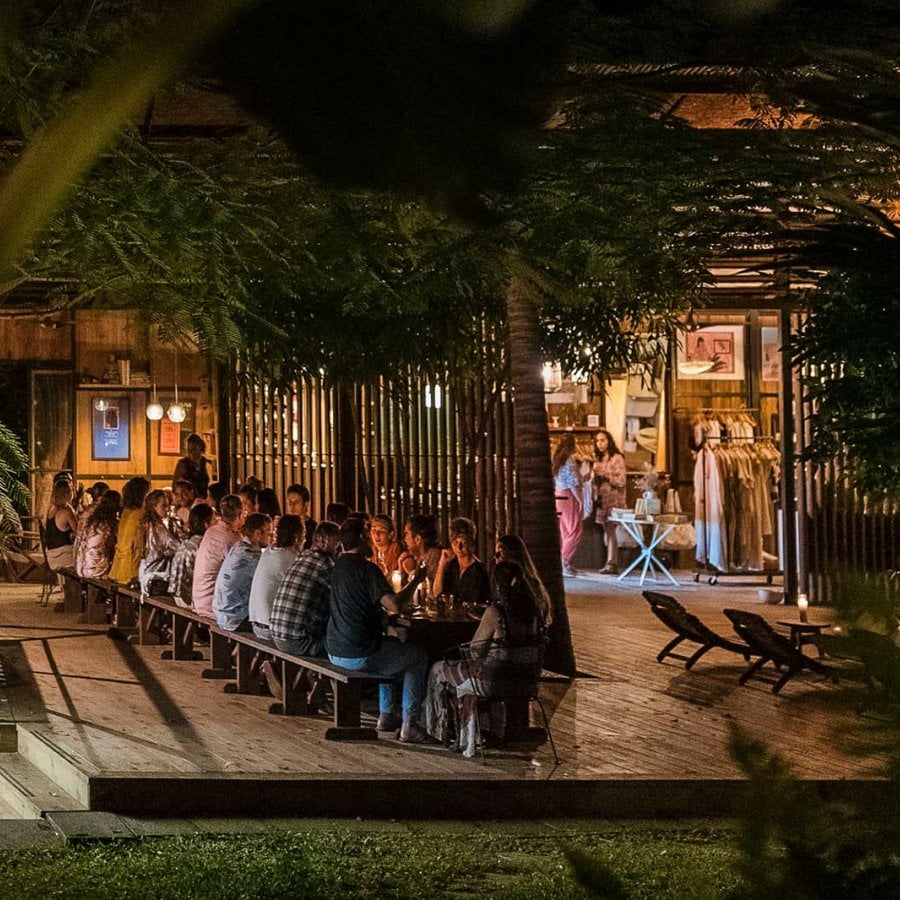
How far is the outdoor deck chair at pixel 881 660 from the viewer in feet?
3.98

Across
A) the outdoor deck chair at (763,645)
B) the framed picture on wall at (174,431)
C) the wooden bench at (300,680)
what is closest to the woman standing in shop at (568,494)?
the framed picture on wall at (174,431)

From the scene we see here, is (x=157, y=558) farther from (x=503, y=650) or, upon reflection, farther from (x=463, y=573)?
(x=503, y=650)

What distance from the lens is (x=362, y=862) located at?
7590mm

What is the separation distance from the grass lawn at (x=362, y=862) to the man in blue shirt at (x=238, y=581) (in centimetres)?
400

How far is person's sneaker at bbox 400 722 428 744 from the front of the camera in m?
10.3

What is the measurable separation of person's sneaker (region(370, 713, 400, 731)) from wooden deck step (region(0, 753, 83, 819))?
219cm

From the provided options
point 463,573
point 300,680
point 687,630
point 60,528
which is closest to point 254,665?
point 300,680

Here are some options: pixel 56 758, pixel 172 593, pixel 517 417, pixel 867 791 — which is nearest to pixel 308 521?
pixel 172 593

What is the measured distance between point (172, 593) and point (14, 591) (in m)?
7.23

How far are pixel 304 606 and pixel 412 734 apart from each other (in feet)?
4.53

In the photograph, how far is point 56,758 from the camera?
9594 millimetres

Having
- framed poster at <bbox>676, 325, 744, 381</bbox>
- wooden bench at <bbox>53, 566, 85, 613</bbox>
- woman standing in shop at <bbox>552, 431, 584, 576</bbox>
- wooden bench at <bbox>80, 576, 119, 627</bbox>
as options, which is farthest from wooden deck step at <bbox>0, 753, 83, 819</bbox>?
framed poster at <bbox>676, 325, 744, 381</bbox>

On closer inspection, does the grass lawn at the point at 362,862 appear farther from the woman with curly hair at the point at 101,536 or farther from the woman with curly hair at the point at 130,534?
the woman with curly hair at the point at 101,536

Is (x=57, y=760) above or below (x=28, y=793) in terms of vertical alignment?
above
